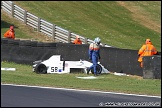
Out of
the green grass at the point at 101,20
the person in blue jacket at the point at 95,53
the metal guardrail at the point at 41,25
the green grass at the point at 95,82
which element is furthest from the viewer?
the green grass at the point at 101,20

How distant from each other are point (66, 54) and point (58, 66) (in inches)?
84.9

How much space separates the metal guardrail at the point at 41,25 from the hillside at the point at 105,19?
46cm

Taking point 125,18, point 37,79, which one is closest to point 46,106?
point 37,79

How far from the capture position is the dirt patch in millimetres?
44325

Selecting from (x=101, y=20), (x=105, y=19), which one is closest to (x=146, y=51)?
(x=101, y=20)

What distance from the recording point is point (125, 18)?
150 feet

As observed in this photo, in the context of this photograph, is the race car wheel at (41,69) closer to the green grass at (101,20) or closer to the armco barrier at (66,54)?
the green grass at (101,20)

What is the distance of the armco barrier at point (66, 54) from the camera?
72.5 feet

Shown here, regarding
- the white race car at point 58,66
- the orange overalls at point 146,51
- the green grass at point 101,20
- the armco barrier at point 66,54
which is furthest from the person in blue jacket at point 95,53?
the green grass at point 101,20

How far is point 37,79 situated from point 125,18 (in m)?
27.5

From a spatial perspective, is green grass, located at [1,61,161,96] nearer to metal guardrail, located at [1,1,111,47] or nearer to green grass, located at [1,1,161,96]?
green grass, located at [1,1,161,96]

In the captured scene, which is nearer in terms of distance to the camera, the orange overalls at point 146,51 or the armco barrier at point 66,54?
the orange overalls at point 146,51

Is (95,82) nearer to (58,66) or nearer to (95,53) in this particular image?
(95,53)

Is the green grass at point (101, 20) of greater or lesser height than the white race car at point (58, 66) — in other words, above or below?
above
